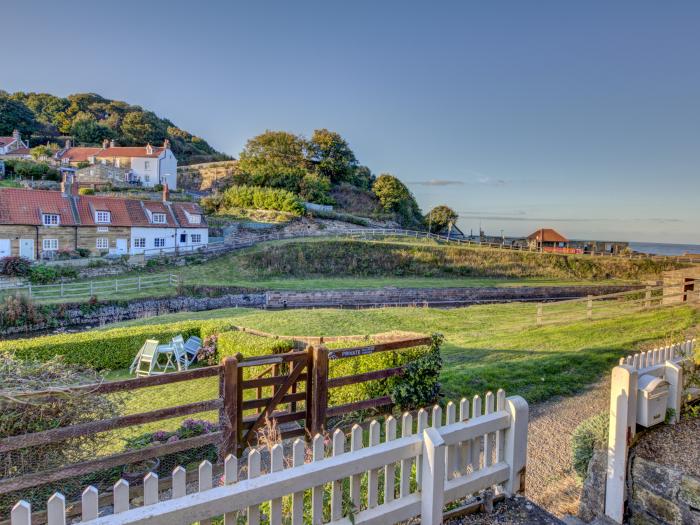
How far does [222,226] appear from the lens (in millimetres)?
45312

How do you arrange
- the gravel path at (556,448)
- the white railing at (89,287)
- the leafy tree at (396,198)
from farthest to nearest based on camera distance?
the leafy tree at (396,198) → the white railing at (89,287) → the gravel path at (556,448)

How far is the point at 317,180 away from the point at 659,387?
2425 inches

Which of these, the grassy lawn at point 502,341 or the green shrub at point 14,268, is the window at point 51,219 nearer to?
the green shrub at point 14,268

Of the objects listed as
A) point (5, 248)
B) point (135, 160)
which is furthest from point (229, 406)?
point (135, 160)

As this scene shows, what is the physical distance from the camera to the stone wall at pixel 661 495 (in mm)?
3148

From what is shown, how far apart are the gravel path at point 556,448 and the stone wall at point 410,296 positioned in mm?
17960

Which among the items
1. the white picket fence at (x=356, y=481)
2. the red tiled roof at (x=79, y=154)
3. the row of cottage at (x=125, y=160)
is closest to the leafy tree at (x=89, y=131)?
the row of cottage at (x=125, y=160)

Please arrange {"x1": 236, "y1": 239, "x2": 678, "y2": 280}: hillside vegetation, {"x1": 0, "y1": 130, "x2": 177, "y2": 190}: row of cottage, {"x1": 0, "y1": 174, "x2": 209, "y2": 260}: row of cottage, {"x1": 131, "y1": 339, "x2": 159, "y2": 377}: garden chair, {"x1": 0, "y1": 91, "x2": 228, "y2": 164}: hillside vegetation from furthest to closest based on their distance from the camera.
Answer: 1. {"x1": 0, "y1": 91, "x2": 228, "y2": 164}: hillside vegetation
2. {"x1": 0, "y1": 130, "x2": 177, "y2": 190}: row of cottage
3. {"x1": 236, "y1": 239, "x2": 678, "y2": 280}: hillside vegetation
4. {"x1": 0, "y1": 174, "x2": 209, "y2": 260}: row of cottage
5. {"x1": 131, "y1": 339, "x2": 159, "y2": 377}: garden chair

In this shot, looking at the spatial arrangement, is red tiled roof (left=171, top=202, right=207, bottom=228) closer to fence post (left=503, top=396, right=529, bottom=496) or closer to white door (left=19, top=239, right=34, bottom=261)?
white door (left=19, top=239, right=34, bottom=261)

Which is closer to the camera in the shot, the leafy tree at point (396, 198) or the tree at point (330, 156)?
the leafy tree at point (396, 198)

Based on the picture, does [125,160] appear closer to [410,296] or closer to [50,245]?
[50,245]

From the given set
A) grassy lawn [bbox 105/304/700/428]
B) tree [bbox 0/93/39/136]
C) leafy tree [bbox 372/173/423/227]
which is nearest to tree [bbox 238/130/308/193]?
leafy tree [bbox 372/173/423/227]

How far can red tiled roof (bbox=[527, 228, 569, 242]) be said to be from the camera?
2062 inches

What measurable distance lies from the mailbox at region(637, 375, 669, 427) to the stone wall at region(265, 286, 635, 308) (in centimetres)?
2178
